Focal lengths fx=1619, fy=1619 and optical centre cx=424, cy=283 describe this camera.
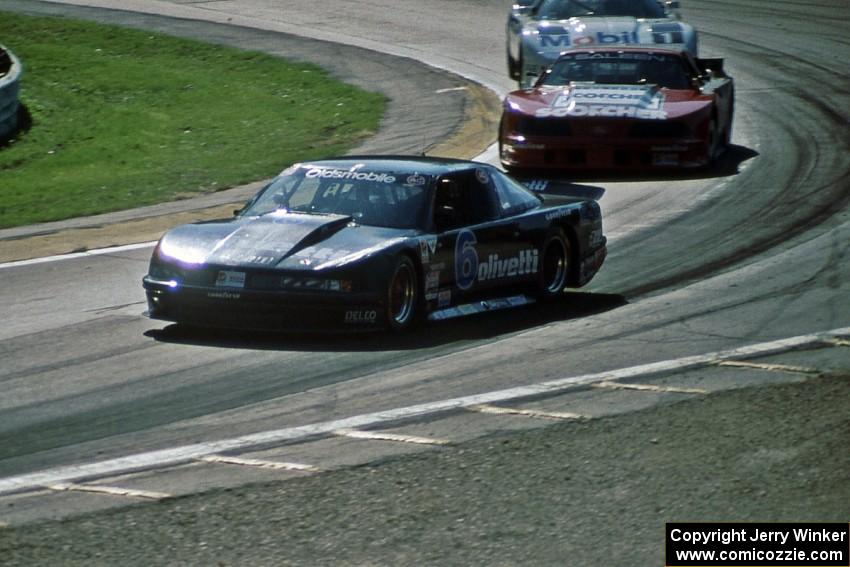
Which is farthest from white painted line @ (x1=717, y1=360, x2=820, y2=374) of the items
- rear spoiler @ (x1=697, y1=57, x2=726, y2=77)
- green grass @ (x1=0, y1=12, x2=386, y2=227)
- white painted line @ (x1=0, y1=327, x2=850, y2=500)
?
rear spoiler @ (x1=697, y1=57, x2=726, y2=77)

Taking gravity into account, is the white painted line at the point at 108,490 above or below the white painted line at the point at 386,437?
above

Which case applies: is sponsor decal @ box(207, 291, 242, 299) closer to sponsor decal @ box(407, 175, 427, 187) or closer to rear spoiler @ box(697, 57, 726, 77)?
sponsor decal @ box(407, 175, 427, 187)

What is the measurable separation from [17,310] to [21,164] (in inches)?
296

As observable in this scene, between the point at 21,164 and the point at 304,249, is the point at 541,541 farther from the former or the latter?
the point at 21,164

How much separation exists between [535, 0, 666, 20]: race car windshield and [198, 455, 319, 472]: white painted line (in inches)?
613

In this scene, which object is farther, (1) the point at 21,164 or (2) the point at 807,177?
(1) the point at 21,164

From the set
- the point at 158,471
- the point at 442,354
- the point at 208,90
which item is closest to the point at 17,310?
the point at 442,354

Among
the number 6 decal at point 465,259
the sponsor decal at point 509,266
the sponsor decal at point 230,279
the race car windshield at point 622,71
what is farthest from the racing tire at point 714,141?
the sponsor decal at point 230,279

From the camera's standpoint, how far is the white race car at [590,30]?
67.9 ft

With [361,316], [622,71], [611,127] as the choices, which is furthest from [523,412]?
[622,71]

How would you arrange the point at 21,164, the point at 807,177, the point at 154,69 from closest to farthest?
the point at 807,177 → the point at 21,164 → the point at 154,69

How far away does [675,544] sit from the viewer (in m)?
6.09

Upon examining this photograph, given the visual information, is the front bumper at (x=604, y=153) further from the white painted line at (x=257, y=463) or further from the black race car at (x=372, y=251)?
the white painted line at (x=257, y=463)

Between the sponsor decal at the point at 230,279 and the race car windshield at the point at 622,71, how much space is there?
8770 mm
